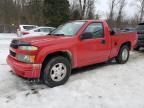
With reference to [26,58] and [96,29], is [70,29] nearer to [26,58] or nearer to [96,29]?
[96,29]

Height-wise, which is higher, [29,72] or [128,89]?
[29,72]

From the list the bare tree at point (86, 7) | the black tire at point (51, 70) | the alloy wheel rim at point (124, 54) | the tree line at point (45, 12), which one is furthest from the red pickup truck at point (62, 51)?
the bare tree at point (86, 7)

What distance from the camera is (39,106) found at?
13.1 ft

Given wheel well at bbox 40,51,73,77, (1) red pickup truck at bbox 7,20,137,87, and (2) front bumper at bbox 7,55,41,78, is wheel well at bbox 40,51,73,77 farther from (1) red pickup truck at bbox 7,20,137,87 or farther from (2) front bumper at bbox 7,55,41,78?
(2) front bumper at bbox 7,55,41,78

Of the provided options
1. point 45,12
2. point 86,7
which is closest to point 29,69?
point 45,12

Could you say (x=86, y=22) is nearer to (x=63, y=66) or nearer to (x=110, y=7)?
(x=63, y=66)

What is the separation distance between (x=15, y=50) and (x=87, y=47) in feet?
6.59

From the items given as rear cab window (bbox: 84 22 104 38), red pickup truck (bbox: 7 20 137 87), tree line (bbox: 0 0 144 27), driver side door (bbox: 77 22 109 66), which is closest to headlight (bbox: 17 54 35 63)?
red pickup truck (bbox: 7 20 137 87)

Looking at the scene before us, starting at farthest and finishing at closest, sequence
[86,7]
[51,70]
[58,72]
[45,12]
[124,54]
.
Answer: [86,7] < [45,12] < [124,54] < [58,72] < [51,70]

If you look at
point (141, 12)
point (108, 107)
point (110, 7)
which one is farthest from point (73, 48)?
point (110, 7)

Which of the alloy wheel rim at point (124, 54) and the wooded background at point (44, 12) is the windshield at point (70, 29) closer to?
the alloy wheel rim at point (124, 54)

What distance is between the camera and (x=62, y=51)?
520 cm

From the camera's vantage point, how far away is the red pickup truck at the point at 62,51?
4727 millimetres

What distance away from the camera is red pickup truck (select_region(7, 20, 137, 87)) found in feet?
15.5
